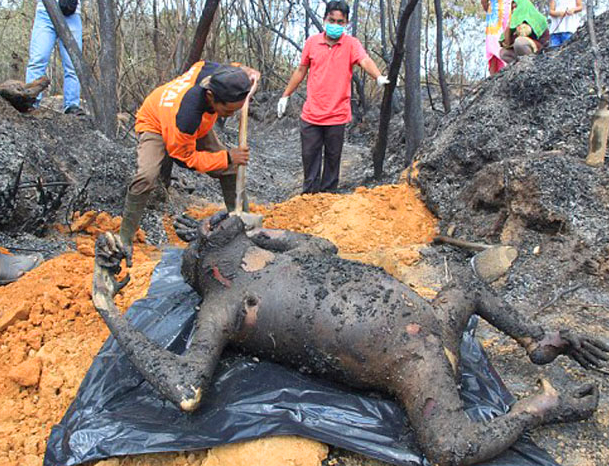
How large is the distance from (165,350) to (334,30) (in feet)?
12.9

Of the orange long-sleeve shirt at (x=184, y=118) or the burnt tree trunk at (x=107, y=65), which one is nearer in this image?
the orange long-sleeve shirt at (x=184, y=118)

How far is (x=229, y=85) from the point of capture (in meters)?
3.04

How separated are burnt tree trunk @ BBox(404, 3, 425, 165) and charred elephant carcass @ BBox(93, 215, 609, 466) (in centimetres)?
379

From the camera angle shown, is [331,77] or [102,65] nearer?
[331,77]

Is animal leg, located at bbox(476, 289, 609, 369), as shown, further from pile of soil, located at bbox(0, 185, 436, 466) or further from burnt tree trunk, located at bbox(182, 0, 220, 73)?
burnt tree trunk, located at bbox(182, 0, 220, 73)

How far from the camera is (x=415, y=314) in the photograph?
1999 mm

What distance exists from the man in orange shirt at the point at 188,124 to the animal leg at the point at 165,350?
1.25m

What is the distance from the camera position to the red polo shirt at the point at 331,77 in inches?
203

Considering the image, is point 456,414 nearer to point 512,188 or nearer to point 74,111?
point 512,188

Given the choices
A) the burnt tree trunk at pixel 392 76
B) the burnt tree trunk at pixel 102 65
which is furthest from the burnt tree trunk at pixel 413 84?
the burnt tree trunk at pixel 102 65

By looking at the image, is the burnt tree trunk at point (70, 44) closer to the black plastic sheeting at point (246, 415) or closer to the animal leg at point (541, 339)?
the black plastic sheeting at point (246, 415)

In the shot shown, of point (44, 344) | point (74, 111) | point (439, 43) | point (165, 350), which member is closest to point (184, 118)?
point (44, 344)

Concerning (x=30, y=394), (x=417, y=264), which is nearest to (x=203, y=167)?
(x=417, y=264)

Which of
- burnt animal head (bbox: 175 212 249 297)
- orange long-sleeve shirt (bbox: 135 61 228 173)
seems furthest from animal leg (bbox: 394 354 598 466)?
orange long-sleeve shirt (bbox: 135 61 228 173)
